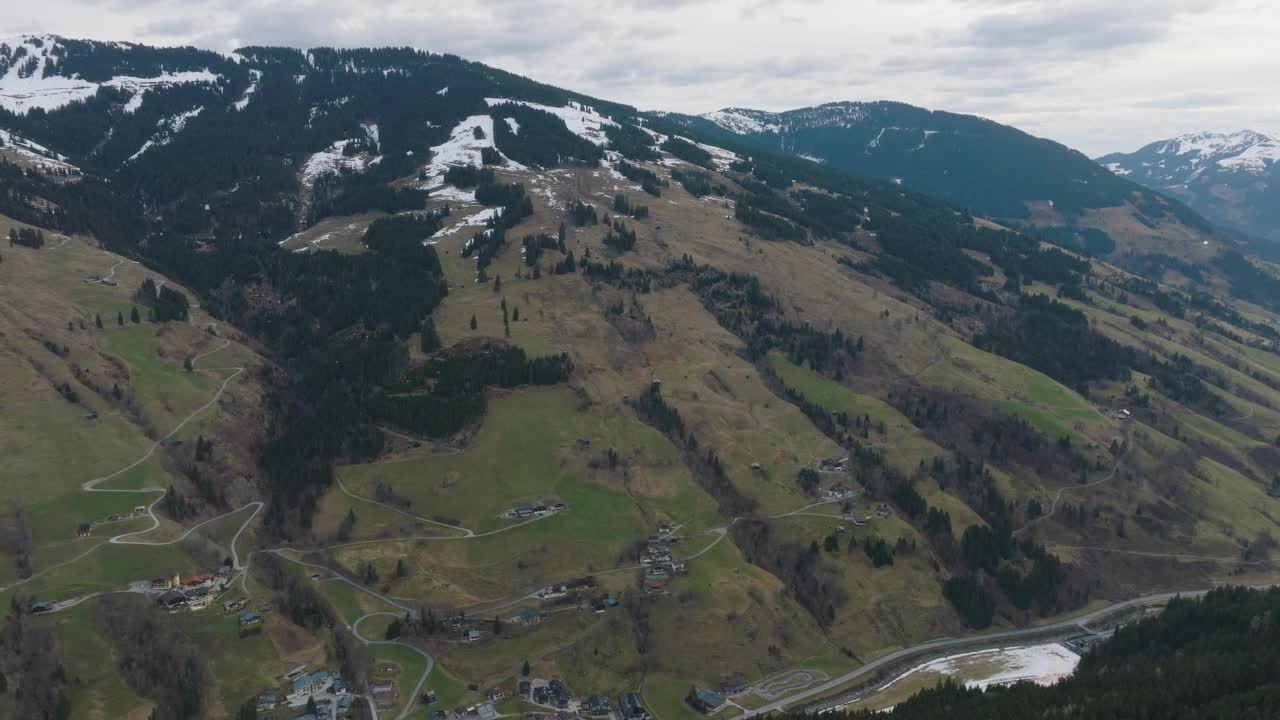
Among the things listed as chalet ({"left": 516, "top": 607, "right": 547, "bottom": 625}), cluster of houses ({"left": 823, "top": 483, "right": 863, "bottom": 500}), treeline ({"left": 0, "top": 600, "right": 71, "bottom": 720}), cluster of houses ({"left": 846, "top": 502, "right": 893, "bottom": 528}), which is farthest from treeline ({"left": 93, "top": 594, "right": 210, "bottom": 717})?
cluster of houses ({"left": 823, "top": 483, "right": 863, "bottom": 500})

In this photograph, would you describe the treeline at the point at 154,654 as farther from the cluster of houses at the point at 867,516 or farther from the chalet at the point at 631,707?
the cluster of houses at the point at 867,516

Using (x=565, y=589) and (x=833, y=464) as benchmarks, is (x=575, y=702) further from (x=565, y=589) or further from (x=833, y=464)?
(x=833, y=464)

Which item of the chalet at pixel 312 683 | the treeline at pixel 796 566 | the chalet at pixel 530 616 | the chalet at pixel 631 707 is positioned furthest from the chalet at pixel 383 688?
the treeline at pixel 796 566

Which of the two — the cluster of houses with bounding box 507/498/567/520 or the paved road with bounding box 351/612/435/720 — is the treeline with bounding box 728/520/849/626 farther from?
the paved road with bounding box 351/612/435/720

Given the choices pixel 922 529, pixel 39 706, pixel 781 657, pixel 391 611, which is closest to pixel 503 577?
pixel 391 611

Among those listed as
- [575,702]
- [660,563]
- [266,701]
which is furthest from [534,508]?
[266,701]
